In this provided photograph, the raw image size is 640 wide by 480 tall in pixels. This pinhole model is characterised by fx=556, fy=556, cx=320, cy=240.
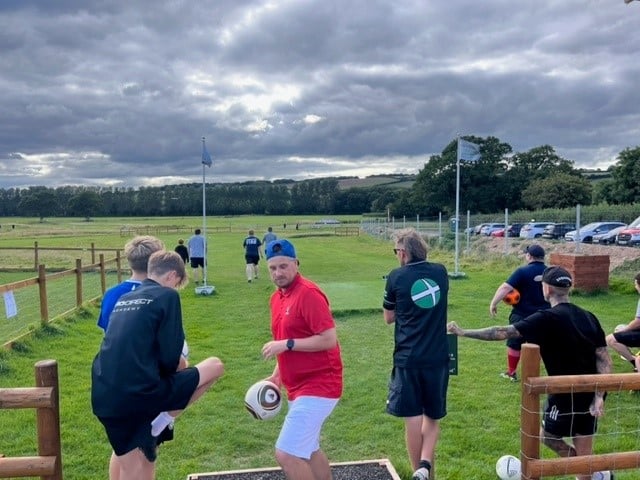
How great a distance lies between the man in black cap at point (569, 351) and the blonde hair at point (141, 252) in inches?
99.9

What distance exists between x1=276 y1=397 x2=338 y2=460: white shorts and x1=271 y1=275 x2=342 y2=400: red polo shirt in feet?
0.21

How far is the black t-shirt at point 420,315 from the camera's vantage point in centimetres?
397

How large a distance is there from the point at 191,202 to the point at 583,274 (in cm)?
12165

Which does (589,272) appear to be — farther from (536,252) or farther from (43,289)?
(43,289)

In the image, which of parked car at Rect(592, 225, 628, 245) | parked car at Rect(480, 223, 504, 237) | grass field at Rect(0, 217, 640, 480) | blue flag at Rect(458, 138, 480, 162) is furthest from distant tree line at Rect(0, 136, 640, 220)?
grass field at Rect(0, 217, 640, 480)

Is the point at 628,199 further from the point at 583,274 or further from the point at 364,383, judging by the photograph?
the point at 364,383

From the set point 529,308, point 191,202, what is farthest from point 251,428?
point 191,202

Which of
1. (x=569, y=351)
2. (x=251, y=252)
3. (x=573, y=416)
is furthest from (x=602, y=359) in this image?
(x=251, y=252)

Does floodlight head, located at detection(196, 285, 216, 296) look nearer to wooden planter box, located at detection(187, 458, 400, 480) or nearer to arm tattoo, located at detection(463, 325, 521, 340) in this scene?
wooden planter box, located at detection(187, 458, 400, 480)

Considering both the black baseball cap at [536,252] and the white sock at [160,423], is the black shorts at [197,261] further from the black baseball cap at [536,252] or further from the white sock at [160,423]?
the white sock at [160,423]

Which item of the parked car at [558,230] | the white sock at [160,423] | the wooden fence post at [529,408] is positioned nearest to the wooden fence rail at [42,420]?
the white sock at [160,423]

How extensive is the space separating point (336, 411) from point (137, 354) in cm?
360

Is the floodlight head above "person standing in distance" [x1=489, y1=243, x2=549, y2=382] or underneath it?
underneath

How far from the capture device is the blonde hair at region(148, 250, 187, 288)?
3.20 m
